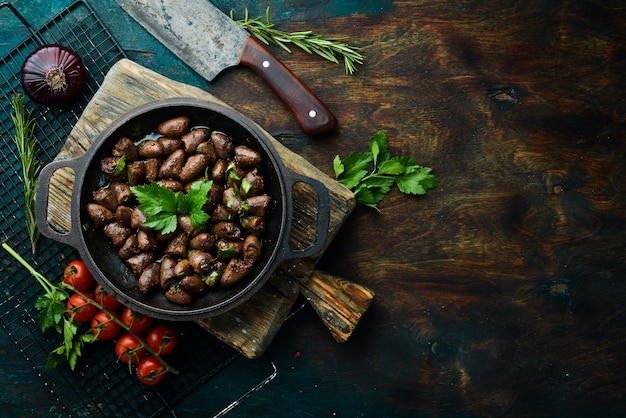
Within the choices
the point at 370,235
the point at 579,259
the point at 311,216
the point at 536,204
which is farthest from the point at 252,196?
the point at 579,259

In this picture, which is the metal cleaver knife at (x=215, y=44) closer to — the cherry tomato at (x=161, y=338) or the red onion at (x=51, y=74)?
the red onion at (x=51, y=74)

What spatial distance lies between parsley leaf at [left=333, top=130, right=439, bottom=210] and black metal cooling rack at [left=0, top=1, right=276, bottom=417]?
93cm

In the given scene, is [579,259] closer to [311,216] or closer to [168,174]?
[311,216]

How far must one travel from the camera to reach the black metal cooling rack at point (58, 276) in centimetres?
298

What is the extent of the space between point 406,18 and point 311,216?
1.04m

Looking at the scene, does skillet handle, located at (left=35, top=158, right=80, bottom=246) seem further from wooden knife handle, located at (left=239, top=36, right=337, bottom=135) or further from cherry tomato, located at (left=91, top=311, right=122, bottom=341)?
wooden knife handle, located at (left=239, top=36, right=337, bottom=135)

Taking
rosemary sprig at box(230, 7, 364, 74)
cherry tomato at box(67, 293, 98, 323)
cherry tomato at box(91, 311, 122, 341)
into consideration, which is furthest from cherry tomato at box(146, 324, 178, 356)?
rosemary sprig at box(230, 7, 364, 74)

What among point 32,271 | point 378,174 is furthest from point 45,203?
point 378,174

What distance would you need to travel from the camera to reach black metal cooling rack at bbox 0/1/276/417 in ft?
9.77

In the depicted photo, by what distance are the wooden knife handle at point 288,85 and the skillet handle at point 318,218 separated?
22.0 inches

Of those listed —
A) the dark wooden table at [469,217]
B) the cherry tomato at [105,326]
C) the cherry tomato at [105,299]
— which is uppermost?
the cherry tomato at [105,299]

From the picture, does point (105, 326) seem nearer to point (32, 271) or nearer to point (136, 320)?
point (136, 320)

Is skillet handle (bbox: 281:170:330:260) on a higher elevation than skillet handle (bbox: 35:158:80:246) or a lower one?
lower

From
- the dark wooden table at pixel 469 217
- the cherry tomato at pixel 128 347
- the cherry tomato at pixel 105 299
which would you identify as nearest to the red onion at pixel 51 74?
the dark wooden table at pixel 469 217
